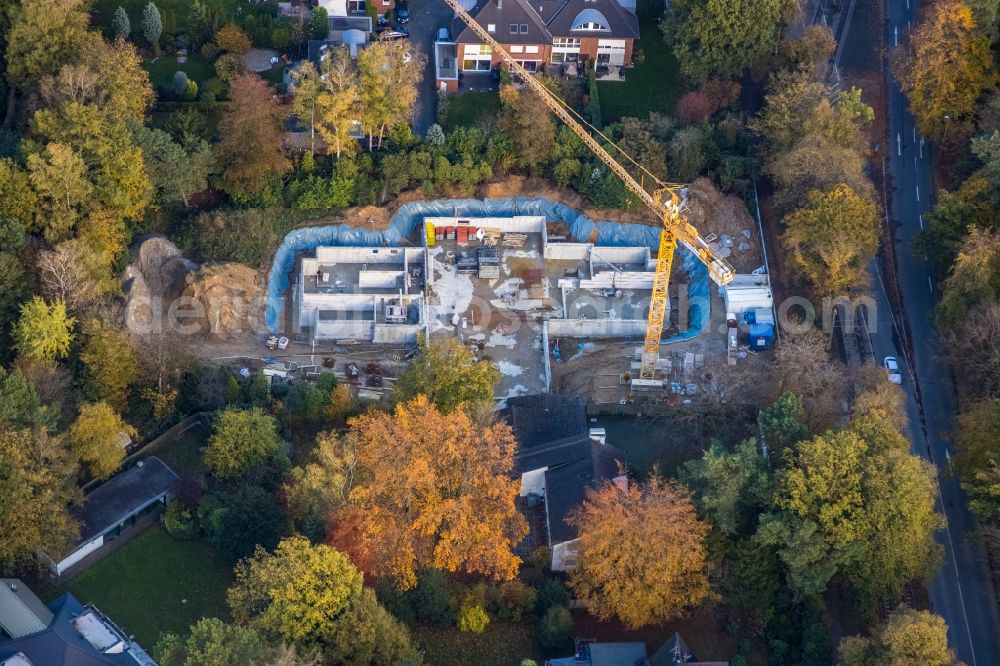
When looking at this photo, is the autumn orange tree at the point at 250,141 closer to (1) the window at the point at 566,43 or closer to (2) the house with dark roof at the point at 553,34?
(2) the house with dark roof at the point at 553,34

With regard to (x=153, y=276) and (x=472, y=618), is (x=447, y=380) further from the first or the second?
(x=153, y=276)

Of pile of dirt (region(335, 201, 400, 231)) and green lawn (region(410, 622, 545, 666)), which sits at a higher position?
pile of dirt (region(335, 201, 400, 231))

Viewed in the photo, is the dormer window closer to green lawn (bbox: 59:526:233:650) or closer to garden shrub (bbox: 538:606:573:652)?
garden shrub (bbox: 538:606:573:652)

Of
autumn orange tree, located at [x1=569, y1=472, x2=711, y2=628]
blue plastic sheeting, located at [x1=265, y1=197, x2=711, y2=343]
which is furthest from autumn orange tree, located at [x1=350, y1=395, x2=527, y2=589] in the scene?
blue plastic sheeting, located at [x1=265, y1=197, x2=711, y2=343]

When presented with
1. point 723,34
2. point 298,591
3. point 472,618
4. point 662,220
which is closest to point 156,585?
point 298,591

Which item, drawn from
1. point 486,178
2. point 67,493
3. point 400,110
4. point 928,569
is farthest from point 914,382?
point 67,493

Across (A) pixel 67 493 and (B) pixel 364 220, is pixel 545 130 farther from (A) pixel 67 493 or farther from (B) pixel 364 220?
(A) pixel 67 493
